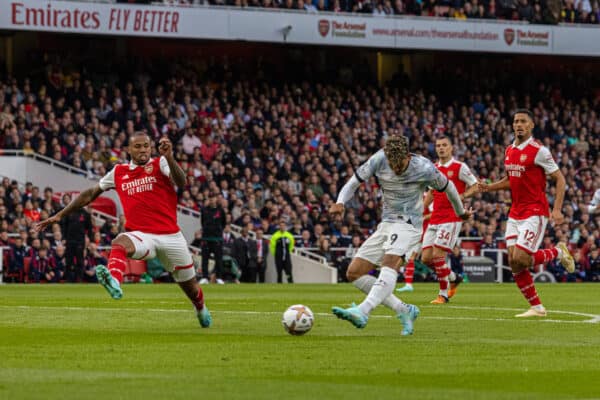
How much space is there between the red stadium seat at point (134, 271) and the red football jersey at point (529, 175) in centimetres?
1699

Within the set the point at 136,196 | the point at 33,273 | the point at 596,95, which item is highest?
the point at 596,95

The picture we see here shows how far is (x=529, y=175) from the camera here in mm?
Result: 16422

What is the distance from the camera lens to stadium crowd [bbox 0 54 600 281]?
35.7m

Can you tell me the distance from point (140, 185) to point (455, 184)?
7.95 m

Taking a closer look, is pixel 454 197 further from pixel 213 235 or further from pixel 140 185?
pixel 213 235

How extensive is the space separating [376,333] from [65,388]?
5.27 m

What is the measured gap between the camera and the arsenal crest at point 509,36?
47312 mm

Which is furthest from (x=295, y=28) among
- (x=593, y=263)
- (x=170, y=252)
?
(x=170, y=252)

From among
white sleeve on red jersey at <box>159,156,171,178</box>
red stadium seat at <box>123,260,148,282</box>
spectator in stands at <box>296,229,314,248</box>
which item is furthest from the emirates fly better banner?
white sleeve on red jersey at <box>159,156,171,178</box>

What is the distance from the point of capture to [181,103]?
134 ft

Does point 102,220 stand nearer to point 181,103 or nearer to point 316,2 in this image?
point 181,103

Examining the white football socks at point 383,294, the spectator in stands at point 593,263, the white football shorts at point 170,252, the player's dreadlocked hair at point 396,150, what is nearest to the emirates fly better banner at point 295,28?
the spectator in stands at point 593,263

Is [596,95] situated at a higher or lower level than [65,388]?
higher

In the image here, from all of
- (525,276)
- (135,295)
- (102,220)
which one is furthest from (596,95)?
(525,276)
